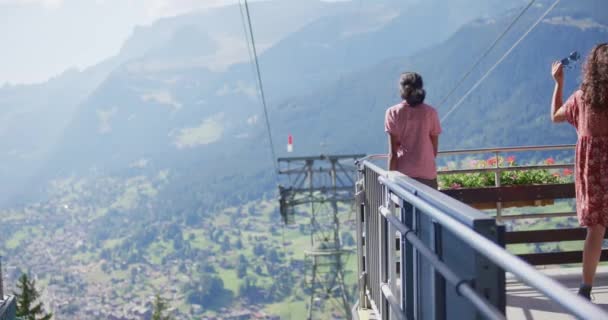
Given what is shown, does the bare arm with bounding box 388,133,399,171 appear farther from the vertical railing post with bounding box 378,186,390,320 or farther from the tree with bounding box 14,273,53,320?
the tree with bounding box 14,273,53,320

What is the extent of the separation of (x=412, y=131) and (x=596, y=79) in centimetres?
167

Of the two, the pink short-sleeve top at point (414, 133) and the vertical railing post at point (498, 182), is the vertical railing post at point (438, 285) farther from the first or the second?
the vertical railing post at point (498, 182)

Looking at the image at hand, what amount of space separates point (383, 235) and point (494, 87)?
173192mm

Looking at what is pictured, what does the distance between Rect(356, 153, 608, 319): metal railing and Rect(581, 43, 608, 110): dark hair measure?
3.13ft

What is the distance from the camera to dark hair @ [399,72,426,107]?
5141 mm

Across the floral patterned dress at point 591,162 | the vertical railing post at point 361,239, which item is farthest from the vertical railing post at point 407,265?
the vertical railing post at point 361,239

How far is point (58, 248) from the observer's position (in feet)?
626

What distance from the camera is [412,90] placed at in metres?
5.14

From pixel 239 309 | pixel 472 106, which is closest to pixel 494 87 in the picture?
pixel 472 106

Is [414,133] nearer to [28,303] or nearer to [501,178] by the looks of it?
[501,178]

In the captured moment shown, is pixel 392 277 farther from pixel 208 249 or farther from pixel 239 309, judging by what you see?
pixel 208 249

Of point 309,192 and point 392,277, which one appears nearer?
point 392,277

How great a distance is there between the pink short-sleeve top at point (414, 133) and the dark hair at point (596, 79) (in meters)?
1.52

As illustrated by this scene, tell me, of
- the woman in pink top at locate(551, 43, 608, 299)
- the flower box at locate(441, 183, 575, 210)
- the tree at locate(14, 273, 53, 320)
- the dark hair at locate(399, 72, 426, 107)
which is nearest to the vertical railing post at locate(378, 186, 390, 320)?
the dark hair at locate(399, 72, 426, 107)
